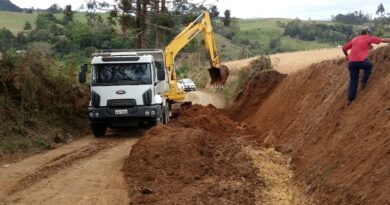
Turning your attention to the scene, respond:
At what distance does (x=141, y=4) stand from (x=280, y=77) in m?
9.32

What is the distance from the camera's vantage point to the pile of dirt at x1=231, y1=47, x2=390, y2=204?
8.66 metres

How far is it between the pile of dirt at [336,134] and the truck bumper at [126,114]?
359 cm

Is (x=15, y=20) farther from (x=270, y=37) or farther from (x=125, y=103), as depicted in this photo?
(x=125, y=103)

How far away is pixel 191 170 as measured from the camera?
11.7 meters

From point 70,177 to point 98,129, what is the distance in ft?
22.4

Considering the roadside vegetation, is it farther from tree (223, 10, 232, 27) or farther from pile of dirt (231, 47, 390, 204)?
tree (223, 10, 232, 27)

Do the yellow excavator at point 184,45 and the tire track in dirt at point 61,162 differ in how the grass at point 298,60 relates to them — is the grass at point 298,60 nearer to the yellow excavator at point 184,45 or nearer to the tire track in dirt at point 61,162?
the yellow excavator at point 184,45

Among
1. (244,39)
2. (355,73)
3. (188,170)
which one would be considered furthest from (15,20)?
(355,73)

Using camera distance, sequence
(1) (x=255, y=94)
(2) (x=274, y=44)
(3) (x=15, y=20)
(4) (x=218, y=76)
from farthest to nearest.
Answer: (2) (x=274, y=44)
(3) (x=15, y=20)
(1) (x=255, y=94)
(4) (x=218, y=76)

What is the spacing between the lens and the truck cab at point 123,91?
17594mm

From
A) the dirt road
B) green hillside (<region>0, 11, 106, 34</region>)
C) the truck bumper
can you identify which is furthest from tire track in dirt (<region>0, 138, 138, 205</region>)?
green hillside (<region>0, 11, 106, 34</region>)

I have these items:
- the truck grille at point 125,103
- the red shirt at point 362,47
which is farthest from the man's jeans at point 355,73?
the truck grille at point 125,103

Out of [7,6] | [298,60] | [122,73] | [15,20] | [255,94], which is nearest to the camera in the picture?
[122,73]

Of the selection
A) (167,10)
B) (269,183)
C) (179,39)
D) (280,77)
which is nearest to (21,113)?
(179,39)
